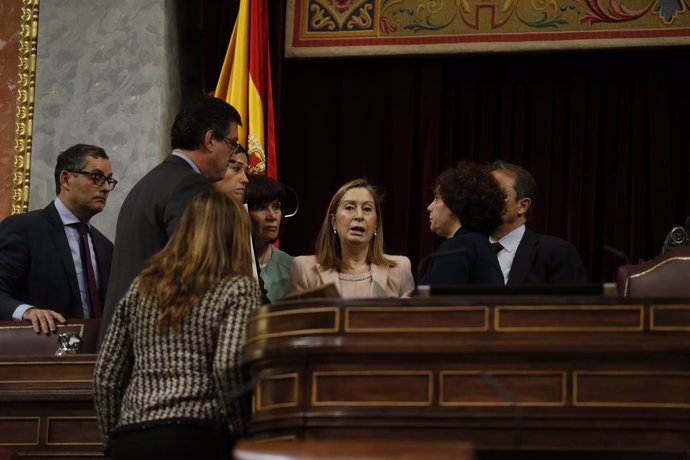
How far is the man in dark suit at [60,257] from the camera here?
18.3 ft

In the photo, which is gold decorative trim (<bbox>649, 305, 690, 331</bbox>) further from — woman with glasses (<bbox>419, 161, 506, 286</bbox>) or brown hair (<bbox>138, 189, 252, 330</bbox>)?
brown hair (<bbox>138, 189, 252, 330</bbox>)

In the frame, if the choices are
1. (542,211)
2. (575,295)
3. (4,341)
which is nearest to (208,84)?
(542,211)

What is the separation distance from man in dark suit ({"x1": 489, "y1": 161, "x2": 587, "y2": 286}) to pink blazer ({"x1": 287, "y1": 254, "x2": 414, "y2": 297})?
418 millimetres

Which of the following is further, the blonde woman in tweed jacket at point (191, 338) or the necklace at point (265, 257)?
the necklace at point (265, 257)

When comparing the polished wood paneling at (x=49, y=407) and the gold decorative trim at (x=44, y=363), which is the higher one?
the gold decorative trim at (x=44, y=363)

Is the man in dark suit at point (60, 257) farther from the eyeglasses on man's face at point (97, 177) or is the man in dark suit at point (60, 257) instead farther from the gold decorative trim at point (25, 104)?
the gold decorative trim at point (25, 104)

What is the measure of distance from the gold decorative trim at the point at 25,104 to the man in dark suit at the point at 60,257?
1.12m

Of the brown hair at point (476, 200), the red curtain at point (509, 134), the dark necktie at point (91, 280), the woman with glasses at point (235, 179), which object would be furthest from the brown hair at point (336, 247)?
the red curtain at point (509, 134)

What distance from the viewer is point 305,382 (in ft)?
11.9

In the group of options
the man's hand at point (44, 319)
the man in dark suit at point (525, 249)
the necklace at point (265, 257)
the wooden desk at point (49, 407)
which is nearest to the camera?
the wooden desk at point (49, 407)

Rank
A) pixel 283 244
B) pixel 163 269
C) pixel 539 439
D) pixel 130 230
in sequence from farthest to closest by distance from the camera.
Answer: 1. pixel 283 244
2. pixel 130 230
3. pixel 163 269
4. pixel 539 439

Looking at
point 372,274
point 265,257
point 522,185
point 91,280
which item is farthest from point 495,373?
point 91,280

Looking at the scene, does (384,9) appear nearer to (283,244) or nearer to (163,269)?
(283,244)

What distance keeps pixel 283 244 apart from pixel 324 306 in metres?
3.53
